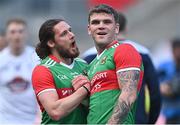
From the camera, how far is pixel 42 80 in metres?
7.74

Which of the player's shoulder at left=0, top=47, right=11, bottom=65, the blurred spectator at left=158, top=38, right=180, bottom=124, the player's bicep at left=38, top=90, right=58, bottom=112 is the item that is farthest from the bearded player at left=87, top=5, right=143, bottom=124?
the blurred spectator at left=158, top=38, right=180, bottom=124

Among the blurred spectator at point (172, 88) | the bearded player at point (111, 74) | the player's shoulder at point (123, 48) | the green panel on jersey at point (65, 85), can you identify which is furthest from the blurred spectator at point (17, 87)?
the player's shoulder at point (123, 48)

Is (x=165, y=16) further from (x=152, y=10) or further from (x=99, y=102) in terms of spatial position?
(x=99, y=102)

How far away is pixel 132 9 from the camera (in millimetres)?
24766

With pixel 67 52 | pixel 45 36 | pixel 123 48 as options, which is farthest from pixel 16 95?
pixel 123 48

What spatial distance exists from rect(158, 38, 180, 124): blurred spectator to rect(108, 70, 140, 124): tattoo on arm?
16.7ft

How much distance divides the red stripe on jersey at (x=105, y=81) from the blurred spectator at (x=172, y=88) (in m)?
4.97

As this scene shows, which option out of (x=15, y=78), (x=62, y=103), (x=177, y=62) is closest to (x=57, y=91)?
(x=62, y=103)

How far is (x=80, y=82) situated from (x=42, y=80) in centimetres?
36

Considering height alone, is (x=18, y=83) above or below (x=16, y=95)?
above

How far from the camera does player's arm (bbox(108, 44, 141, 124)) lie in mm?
7328

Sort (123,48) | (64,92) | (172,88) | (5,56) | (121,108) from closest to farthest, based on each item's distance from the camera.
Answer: (121,108) < (123,48) < (64,92) < (5,56) < (172,88)

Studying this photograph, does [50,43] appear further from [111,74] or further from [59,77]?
[111,74]

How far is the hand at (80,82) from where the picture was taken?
762 cm
